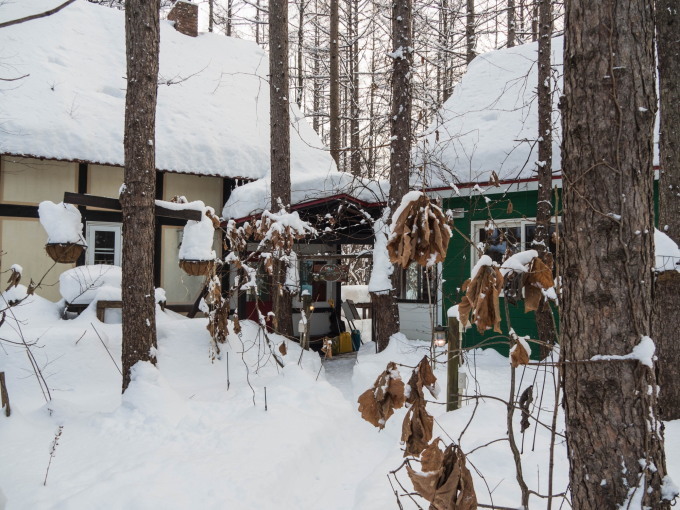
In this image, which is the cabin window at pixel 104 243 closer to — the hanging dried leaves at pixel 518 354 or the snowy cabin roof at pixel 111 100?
the snowy cabin roof at pixel 111 100

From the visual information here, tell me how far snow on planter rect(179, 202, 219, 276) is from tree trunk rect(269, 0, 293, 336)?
2.97 m

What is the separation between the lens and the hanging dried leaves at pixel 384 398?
87.3 inches

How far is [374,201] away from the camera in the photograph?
35.2 ft

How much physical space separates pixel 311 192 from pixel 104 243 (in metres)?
4.55

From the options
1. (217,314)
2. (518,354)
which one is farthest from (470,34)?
(518,354)

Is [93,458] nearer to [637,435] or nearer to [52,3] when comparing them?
[637,435]

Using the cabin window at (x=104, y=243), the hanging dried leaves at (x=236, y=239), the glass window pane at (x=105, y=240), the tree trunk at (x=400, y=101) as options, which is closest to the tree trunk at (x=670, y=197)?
the tree trunk at (x=400, y=101)

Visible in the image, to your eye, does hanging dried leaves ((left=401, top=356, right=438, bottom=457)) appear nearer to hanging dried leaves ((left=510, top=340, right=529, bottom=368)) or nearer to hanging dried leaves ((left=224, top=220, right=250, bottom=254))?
hanging dried leaves ((left=510, top=340, right=529, bottom=368))

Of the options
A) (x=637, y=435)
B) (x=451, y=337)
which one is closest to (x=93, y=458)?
(x=451, y=337)

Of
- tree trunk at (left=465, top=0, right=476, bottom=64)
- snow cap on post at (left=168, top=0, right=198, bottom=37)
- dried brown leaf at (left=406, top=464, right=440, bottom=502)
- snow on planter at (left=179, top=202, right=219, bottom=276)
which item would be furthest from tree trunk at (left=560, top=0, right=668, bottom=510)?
snow cap on post at (left=168, top=0, right=198, bottom=37)

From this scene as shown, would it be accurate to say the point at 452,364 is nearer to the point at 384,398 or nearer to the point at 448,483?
the point at 384,398

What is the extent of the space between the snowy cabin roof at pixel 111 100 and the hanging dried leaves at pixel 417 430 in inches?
320

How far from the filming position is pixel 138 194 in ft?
19.5

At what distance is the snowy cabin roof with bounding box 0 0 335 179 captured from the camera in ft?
36.1
